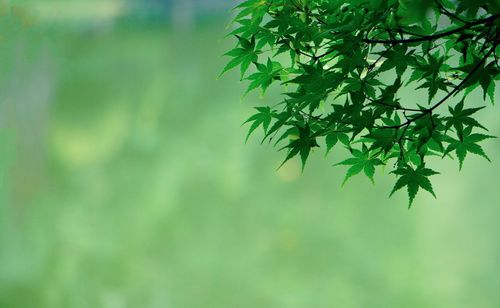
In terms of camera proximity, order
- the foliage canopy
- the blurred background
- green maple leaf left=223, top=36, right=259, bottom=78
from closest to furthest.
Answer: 1. the foliage canopy
2. green maple leaf left=223, top=36, right=259, bottom=78
3. the blurred background

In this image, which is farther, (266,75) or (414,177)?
(266,75)

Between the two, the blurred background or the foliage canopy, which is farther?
the blurred background

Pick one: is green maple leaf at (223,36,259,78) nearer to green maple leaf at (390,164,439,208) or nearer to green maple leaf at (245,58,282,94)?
green maple leaf at (245,58,282,94)

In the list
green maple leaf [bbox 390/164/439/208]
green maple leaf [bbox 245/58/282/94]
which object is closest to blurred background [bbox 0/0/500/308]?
green maple leaf [bbox 245/58/282/94]

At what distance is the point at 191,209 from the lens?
490cm

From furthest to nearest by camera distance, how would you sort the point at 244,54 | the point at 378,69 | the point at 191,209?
the point at 191,209
the point at 244,54
the point at 378,69

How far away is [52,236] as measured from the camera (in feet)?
16.0

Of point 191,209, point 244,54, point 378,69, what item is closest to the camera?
point 378,69

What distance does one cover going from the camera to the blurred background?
466 cm

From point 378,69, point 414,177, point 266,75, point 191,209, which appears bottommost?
point 414,177

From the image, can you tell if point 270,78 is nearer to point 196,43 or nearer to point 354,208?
point 354,208

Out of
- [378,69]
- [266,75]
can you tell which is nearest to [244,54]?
[266,75]

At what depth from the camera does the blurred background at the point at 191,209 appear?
15.3ft

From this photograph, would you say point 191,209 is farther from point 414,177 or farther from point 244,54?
point 414,177
